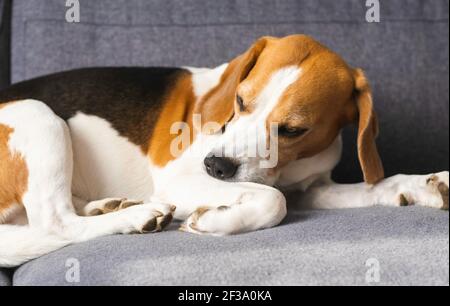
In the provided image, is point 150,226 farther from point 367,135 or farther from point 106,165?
point 367,135

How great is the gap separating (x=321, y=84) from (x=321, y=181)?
1.74 feet

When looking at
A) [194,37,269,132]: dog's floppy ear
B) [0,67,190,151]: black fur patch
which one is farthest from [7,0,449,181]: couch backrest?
[194,37,269,132]: dog's floppy ear

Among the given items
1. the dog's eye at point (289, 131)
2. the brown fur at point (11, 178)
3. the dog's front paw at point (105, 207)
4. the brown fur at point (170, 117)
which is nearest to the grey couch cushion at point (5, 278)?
the brown fur at point (11, 178)

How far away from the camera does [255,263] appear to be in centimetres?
161

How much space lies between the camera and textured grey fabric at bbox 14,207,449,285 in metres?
1.56

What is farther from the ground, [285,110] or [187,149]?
[285,110]

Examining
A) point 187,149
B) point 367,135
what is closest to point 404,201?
point 367,135

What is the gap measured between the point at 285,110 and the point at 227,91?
Answer: 30cm

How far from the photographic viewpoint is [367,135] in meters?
2.13

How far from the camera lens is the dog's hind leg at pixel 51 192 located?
1.97m

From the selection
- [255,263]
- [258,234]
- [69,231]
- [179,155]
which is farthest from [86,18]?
[255,263]

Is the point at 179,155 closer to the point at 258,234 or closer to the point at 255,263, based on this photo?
the point at 258,234

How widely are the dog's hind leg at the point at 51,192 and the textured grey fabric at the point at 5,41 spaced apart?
37.4 inches

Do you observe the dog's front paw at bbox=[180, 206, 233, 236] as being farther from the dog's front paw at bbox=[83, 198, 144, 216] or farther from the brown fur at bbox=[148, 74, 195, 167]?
the brown fur at bbox=[148, 74, 195, 167]
